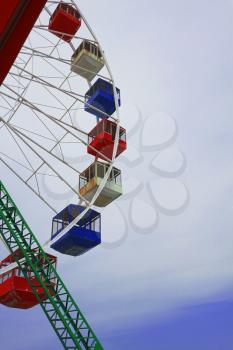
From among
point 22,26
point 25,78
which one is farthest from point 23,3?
point 25,78

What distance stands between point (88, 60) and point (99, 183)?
8770mm

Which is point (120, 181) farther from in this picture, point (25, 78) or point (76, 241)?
point (25, 78)

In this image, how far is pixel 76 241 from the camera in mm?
23625

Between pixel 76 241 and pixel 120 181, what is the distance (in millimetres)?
4278

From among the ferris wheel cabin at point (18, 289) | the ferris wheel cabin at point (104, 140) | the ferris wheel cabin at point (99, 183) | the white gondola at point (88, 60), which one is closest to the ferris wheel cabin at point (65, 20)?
the white gondola at point (88, 60)

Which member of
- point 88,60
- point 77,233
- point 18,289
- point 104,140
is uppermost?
point 88,60

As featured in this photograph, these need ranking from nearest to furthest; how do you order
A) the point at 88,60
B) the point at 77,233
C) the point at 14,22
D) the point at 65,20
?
the point at 14,22 → the point at 77,233 → the point at 88,60 → the point at 65,20

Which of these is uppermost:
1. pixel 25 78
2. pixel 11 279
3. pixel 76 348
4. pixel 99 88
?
pixel 99 88

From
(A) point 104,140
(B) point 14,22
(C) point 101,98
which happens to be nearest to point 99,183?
(A) point 104,140

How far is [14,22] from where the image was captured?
8.54 meters

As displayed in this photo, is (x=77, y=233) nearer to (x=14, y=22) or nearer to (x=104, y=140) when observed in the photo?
(x=104, y=140)

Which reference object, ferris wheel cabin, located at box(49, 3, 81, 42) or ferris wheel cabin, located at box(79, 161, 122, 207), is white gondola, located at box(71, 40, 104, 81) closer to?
ferris wheel cabin, located at box(49, 3, 81, 42)

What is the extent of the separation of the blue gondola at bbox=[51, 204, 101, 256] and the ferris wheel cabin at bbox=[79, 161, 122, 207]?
2.85ft

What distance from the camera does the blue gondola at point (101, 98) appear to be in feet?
88.7
